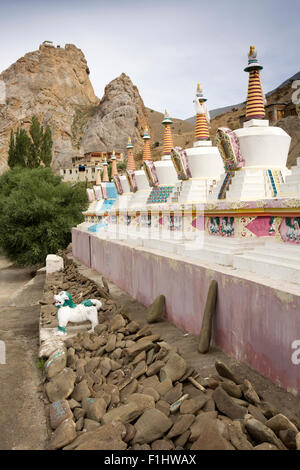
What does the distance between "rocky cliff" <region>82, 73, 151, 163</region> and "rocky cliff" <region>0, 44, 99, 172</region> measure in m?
4.59

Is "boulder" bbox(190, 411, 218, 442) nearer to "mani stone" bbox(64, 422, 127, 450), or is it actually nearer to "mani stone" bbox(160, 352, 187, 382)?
"mani stone" bbox(64, 422, 127, 450)

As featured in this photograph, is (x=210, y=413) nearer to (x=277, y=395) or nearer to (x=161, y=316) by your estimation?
(x=277, y=395)

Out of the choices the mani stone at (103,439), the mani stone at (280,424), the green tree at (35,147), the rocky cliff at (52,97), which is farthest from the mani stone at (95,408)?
the rocky cliff at (52,97)

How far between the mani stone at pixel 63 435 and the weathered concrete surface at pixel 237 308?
1.77 m

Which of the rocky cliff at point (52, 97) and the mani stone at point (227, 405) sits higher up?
the rocky cliff at point (52, 97)

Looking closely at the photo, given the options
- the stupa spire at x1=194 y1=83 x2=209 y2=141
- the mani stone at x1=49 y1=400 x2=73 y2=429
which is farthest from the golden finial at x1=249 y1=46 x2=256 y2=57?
the mani stone at x1=49 y1=400 x2=73 y2=429

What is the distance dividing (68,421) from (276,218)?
3.31 meters

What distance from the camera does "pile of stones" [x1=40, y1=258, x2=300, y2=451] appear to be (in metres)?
2.73

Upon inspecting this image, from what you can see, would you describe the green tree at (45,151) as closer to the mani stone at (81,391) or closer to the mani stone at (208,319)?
the mani stone at (208,319)

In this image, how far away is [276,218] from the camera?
5.00m

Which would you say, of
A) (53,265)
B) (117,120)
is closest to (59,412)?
(53,265)

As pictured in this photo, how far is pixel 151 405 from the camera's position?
3.34 meters

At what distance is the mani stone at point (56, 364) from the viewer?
4600 mm
